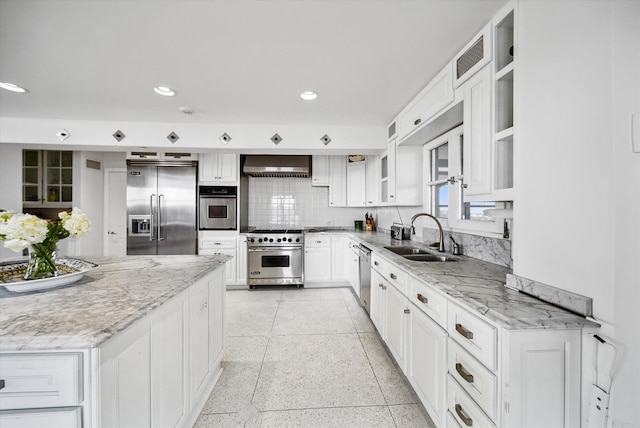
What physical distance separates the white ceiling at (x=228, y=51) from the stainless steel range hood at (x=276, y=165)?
1.46 m

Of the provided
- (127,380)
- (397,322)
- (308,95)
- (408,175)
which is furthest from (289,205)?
(127,380)

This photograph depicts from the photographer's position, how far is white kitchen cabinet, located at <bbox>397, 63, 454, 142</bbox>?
1.89 metres

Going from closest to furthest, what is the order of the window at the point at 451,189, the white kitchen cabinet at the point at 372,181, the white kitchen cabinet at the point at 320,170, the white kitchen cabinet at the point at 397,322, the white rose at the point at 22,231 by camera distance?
1. the white rose at the point at 22,231
2. the white kitchen cabinet at the point at 397,322
3. the window at the point at 451,189
4. the white kitchen cabinet at the point at 372,181
5. the white kitchen cabinet at the point at 320,170

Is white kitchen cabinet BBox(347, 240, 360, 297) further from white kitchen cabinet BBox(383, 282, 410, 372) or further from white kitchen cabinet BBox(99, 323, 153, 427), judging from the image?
white kitchen cabinet BBox(99, 323, 153, 427)

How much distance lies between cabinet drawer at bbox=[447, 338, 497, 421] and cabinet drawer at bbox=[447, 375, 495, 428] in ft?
0.09

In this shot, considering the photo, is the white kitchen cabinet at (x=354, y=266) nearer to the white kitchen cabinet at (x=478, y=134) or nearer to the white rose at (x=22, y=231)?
the white kitchen cabinet at (x=478, y=134)

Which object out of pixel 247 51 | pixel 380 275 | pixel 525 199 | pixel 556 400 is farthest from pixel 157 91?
pixel 556 400

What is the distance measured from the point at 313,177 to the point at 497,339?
3908mm

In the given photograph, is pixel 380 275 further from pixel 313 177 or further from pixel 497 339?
pixel 313 177

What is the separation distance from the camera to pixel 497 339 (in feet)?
3.19

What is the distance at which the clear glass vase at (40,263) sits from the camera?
1292 millimetres

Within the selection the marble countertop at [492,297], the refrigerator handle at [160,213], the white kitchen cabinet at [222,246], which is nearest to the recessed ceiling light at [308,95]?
the marble countertop at [492,297]

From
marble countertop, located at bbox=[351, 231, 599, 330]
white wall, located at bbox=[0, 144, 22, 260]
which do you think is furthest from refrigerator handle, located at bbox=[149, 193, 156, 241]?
marble countertop, located at bbox=[351, 231, 599, 330]


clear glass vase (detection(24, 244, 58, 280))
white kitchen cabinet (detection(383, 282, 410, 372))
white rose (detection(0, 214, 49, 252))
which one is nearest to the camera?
white rose (detection(0, 214, 49, 252))
